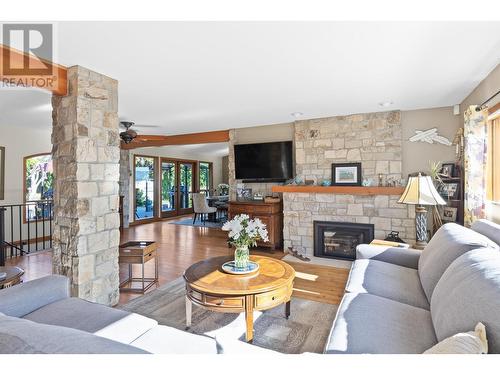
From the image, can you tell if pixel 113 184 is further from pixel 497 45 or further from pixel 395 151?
pixel 395 151

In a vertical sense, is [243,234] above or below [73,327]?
above

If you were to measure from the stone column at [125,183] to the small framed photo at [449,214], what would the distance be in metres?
7.14

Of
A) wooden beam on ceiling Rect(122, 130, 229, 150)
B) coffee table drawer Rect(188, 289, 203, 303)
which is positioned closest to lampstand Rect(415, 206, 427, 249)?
coffee table drawer Rect(188, 289, 203, 303)

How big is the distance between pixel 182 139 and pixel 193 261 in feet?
10.4

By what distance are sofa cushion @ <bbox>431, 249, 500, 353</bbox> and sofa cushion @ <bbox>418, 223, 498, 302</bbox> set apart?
0.21m

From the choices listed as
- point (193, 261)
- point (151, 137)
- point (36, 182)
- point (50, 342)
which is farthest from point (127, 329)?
point (36, 182)

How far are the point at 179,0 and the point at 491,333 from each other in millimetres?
2145

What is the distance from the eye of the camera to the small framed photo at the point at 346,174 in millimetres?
4438

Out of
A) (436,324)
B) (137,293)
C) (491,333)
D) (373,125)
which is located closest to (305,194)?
(373,125)

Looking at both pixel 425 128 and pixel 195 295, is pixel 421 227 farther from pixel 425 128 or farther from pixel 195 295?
pixel 195 295

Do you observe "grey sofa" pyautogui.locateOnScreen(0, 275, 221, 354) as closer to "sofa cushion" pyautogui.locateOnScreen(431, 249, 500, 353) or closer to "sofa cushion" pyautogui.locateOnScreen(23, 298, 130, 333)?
"sofa cushion" pyautogui.locateOnScreen(23, 298, 130, 333)

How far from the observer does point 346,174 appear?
4.51 m

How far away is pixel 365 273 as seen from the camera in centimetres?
225

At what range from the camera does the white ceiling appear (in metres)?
1.89
